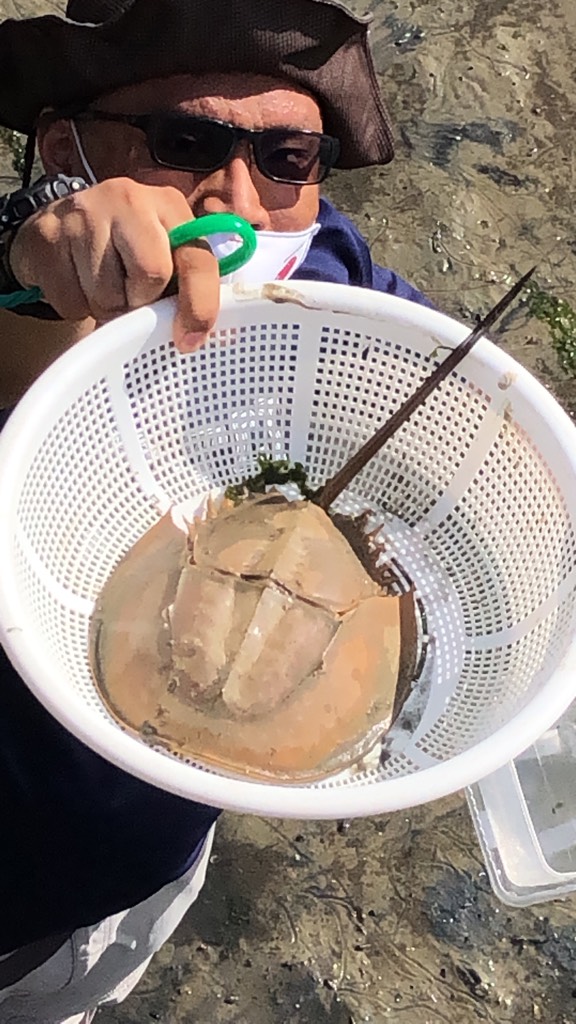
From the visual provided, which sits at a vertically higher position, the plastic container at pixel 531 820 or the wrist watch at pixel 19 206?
the wrist watch at pixel 19 206

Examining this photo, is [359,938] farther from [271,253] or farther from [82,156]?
[82,156]

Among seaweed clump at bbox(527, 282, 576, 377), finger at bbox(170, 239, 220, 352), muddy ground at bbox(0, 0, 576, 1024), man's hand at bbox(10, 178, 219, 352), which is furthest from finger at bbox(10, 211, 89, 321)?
seaweed clump at bbox(527, 282, 576, 377)

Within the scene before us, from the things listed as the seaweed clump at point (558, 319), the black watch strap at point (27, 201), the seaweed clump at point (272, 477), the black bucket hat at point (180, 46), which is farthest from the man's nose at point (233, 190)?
the seaweed clump at point (558, 319)

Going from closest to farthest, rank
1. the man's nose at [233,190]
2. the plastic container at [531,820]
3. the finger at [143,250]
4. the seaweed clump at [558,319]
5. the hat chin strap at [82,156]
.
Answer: the finger at [143,250], the man's nose at [233,190], the hat chin strap at [82,156], the plastic container at [531,820], the seaweed clump at [558,319]

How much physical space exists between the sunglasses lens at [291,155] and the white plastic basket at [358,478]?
0.31 meters

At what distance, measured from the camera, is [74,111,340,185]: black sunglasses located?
1735 millimetres

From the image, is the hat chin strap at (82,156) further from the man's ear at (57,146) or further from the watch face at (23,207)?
the watch face at (23,207)

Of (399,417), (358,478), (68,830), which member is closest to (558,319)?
(358,478)

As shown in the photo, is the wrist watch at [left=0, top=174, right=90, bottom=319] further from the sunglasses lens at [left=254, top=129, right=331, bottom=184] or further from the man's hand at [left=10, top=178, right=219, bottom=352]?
the sunglasses lens at [left=254, top=129, right=331, bottom=184]

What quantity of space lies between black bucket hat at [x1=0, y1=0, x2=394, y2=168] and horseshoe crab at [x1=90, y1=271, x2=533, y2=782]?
586mm

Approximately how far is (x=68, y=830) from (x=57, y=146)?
1.22 meters

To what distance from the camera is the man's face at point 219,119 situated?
1.74 meters

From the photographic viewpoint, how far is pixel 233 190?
5.70 ft

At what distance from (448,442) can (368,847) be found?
42.3 inches
